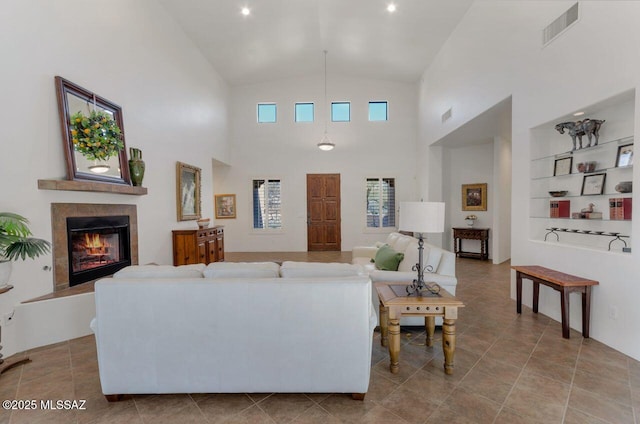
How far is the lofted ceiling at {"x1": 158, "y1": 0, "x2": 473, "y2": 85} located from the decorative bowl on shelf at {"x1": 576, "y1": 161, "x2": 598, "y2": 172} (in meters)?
3.56

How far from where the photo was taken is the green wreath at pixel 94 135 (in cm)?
330

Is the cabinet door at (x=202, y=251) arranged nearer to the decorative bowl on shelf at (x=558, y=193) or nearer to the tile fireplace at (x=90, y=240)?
the tile fireplace at (x=90, y=240)

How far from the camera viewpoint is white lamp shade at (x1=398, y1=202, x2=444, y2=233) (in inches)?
96.7

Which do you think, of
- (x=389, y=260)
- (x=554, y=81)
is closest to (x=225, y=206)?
(x=389, y=260)

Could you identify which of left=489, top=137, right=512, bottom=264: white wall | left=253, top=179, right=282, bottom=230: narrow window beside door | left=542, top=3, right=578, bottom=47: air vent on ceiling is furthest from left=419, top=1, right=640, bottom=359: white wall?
left=253, top=179, right=282, bottom=230: narrow window beside door

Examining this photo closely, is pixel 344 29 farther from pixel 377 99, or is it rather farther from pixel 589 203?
pixel 589 203

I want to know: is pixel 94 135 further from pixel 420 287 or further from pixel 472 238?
pixel 472 238

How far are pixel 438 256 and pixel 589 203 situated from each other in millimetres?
1880

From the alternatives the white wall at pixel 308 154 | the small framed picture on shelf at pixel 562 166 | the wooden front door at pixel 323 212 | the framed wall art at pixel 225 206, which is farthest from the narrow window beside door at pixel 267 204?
the small framed picture on shelf at pixel 562 166

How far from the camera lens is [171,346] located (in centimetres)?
196

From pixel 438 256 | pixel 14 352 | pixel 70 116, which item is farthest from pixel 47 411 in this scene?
pixel 438 256

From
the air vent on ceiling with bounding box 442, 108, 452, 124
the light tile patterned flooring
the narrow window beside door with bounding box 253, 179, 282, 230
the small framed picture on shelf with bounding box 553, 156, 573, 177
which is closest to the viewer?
the light tile patterned flooring

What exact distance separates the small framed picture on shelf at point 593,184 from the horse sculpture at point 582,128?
35 centimetres

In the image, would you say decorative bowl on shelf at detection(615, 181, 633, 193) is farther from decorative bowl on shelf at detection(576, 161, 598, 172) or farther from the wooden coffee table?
the wooden coffee table
